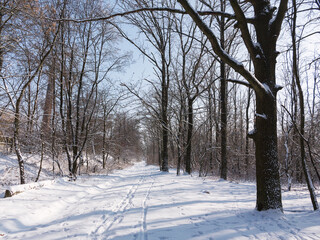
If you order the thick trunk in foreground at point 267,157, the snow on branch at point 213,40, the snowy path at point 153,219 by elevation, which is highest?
the snow on branch at point 213,40

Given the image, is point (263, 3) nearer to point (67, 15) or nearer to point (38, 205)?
point (38, 205)

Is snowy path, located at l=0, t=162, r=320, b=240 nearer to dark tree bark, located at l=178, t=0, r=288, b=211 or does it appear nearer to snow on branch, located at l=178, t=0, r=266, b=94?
dark tree bark, located at l=178, t=0, r=288, b=211

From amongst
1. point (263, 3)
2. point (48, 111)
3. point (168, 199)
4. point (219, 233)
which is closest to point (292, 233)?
point (219, 233)

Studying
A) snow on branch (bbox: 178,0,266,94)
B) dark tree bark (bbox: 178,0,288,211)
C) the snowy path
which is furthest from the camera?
dark tree bark (bbox: 178,0,288,211)

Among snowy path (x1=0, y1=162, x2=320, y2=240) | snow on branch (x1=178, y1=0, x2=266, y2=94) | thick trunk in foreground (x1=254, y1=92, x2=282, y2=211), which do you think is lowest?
snowy path (x1=0, y1=162, x2=320, y2=240)

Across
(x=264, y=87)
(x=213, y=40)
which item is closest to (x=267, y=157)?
(x=264, y=87)

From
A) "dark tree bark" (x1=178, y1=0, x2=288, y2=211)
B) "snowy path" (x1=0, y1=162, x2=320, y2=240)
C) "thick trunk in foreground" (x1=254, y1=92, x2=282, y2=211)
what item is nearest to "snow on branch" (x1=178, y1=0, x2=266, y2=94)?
"dark tree bark" (x1=178, y1=0, x2=288, y2=211)

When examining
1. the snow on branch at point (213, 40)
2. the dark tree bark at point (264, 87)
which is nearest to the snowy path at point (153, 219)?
the dark tree bark at point (264, 87)

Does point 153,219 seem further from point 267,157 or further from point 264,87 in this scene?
point 264,87

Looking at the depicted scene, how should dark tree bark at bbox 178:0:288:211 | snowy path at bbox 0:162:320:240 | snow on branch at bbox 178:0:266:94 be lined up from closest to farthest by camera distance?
snowy path at bbox 0:162:320:240 < snow on branch at bbox 178:0:266:94 < dark tree bark at bbox 178:0:288:211

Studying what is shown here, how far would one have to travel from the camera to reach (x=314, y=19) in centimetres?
595

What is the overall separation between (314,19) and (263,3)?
282 cm

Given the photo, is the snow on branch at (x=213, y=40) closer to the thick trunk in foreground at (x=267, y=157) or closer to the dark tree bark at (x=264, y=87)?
the dark tree bark at (x=264, y=87)

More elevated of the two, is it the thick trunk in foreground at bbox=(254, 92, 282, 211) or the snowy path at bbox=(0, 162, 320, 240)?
the thick trunk in foreground at bbox=(254, 92, 282, 211)
